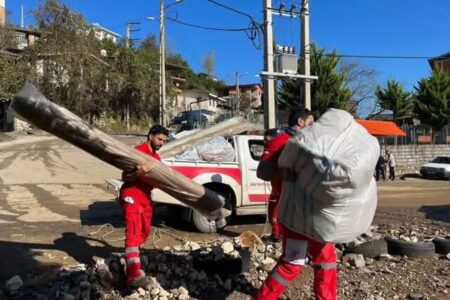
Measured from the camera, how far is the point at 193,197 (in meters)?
5.23

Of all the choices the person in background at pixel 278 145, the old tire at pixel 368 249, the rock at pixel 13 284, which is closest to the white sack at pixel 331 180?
the person in background at pixel 278 145

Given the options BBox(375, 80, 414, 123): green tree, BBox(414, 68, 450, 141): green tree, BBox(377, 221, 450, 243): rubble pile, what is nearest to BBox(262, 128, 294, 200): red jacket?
BBox(377, 221, 450, 243): rubble pile

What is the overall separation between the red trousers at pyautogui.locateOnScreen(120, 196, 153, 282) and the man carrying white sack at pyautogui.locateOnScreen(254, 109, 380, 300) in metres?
1.66

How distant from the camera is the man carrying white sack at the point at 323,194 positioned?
4.13 m

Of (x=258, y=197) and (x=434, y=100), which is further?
(x=434, y=100)

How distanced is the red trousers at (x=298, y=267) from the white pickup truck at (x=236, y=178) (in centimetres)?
537

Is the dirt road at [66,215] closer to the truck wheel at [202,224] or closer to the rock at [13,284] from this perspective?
the truck wheel at [202,224]

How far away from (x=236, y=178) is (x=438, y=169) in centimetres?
2281

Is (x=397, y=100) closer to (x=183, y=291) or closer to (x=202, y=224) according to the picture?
(x=202, y=224)

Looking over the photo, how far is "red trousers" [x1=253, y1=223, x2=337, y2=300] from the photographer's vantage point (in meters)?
4.50

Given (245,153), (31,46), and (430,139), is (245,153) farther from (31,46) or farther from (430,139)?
(31,46)

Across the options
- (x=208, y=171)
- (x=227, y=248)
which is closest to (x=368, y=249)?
(x=227, y=248)

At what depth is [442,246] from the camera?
7.32 metres

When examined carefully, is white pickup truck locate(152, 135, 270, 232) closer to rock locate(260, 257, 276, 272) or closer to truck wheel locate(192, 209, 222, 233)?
truck wheel locate(192, 209, 222, 233)
